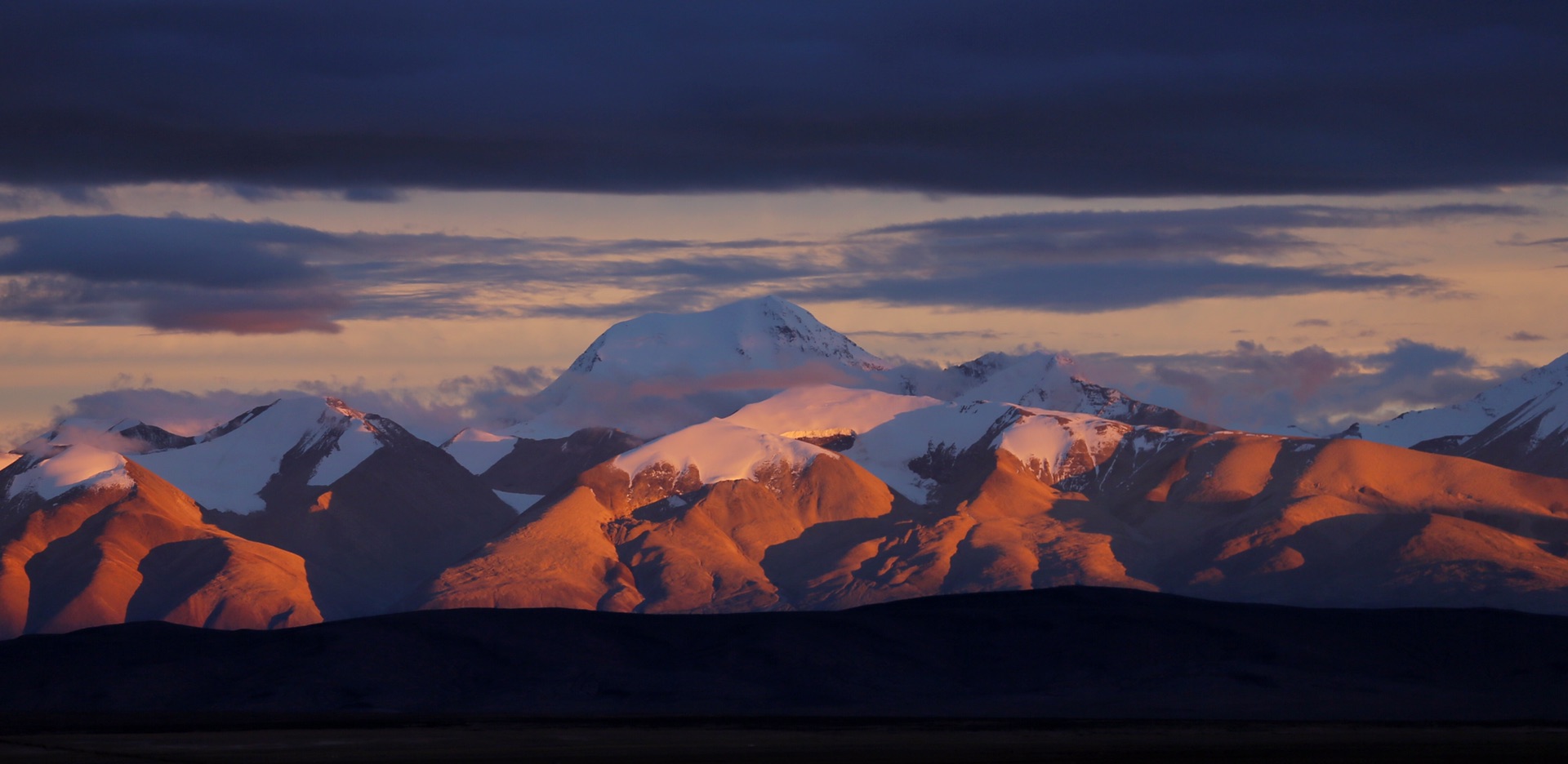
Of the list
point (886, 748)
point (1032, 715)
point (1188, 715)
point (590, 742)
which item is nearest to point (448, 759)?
point (590, 742)

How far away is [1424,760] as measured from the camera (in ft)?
388

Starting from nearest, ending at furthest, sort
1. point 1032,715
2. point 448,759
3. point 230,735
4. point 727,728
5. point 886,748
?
point 448,759 < point 886,748 < point 230,735 < point 727,728 < point 1032,715

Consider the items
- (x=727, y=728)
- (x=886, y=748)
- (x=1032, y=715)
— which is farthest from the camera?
(x=1032, y=715)

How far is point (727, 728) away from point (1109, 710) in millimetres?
52437

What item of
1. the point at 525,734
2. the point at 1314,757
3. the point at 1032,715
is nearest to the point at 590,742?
the point at 525,734

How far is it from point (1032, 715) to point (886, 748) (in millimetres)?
57736

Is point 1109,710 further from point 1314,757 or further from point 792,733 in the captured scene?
point 1314,757

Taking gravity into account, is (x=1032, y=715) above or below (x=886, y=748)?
below

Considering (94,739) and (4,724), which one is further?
(4,724)

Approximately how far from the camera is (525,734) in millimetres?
138750

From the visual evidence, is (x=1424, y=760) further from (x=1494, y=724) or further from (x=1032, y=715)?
(x=1032, y=715)

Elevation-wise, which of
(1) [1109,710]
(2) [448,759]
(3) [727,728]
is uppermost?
(2) [448,759]

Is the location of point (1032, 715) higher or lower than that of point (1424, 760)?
lower

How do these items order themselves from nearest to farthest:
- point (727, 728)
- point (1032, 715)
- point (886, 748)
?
1. point (886, 748)
2. point (727, 728)
3. point (1032, 715)
